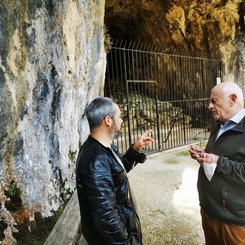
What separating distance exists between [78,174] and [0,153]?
1.08 metres

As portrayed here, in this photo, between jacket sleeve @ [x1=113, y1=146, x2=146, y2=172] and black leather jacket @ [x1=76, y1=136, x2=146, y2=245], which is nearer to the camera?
black leather jacket @ [x1=76, y1=136, x2=146, y2=245]

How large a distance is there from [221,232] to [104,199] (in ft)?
3.44

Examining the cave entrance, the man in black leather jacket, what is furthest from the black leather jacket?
the cave entrance

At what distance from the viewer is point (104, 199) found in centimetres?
159

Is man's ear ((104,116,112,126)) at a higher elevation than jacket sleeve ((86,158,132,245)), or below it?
higher

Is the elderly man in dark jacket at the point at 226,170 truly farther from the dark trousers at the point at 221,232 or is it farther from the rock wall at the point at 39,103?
the rock wall at the point at 39,103

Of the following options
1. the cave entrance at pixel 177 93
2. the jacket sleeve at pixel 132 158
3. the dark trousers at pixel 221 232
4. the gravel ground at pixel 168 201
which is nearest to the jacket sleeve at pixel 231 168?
the dark trousers at pixel 221 232

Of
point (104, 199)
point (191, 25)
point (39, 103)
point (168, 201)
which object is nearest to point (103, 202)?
point (104, 199)

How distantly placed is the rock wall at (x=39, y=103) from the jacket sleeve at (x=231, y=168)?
1.74 metres

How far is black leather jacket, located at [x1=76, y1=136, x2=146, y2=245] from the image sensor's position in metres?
1.60

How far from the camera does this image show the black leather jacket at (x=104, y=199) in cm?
160

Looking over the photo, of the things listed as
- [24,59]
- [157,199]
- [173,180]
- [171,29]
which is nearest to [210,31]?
[171,29]

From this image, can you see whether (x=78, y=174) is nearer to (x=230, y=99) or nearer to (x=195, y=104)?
(x=230, y=99)

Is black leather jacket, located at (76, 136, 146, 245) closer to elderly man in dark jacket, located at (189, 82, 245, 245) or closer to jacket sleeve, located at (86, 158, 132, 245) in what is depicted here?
jacket sleeve, located at (86, 158, 132, 245)
